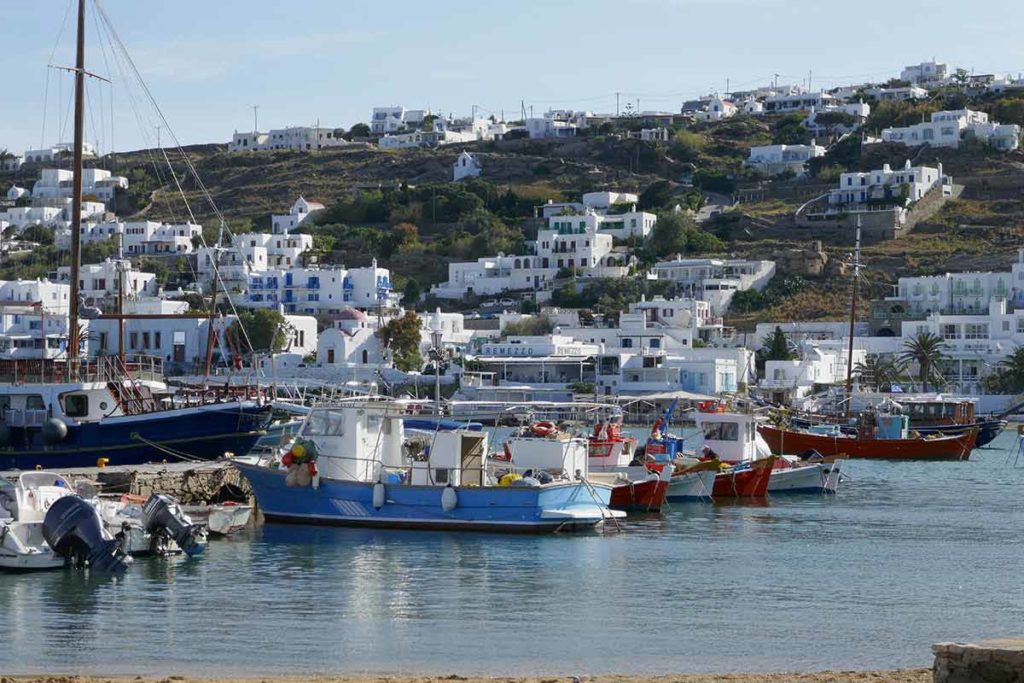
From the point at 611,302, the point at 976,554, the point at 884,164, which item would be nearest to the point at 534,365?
the point at 611,302

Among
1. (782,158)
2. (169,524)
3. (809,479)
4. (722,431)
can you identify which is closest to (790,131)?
(782,158)

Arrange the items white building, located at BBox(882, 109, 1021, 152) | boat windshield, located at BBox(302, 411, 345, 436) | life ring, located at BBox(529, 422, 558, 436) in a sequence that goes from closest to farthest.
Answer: boat windshield, located at BBox(302, 411, 345, 436), life ring, located at BBox(529, 422, 558, 436), white building, located at BBox(882, 109, 1021, 152)

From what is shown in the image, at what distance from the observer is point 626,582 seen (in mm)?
27125

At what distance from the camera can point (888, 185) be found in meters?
127

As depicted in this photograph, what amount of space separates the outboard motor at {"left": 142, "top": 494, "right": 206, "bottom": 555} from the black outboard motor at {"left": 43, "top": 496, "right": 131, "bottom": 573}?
1745 millimetres

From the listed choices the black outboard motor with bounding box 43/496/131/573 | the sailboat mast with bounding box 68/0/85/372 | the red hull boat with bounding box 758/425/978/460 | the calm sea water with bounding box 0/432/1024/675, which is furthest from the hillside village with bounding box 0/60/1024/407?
the black outboard motor with bounding box 43/496/131/573

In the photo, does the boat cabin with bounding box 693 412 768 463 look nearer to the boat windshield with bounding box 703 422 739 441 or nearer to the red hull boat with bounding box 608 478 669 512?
the boat windshield with bounding box 703 422 739 441

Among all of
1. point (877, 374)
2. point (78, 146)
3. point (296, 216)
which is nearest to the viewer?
point (78, 146)

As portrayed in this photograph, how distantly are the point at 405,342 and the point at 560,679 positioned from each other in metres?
79.9

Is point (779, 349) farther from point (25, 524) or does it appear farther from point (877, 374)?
point (25, 524)

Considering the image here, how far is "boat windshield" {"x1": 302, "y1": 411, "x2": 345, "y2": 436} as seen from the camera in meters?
33.8

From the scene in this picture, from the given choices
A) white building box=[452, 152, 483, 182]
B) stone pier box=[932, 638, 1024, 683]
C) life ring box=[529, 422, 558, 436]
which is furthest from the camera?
white building box=[452, 152, 483, 182]

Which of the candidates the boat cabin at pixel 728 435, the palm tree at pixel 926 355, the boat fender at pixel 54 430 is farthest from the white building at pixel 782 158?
the boat fender at pixel 54 430

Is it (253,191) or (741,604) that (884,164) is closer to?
(253,191)
